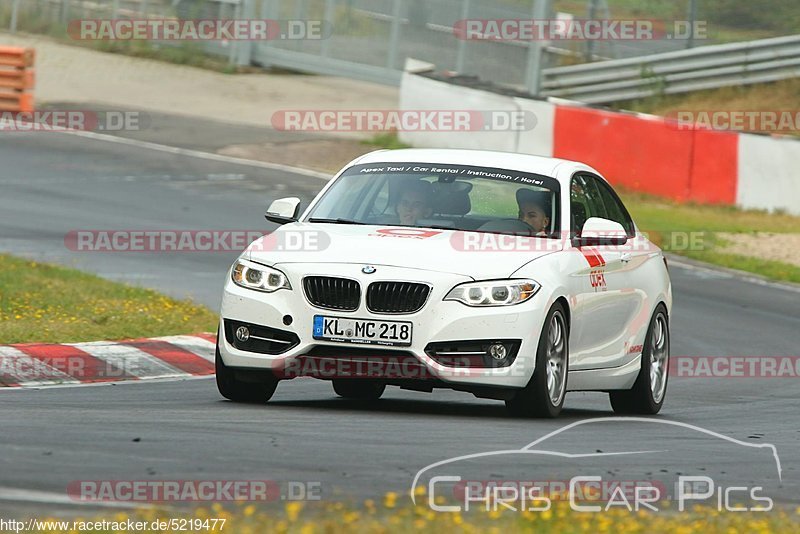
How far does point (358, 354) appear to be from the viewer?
30.1 ft

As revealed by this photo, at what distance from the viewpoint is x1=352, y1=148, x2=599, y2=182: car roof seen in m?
10.7

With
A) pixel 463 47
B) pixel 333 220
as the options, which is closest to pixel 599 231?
pixel 333 220

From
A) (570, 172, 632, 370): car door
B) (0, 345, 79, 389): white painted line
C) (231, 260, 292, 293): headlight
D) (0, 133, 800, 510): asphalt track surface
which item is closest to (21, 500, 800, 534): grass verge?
(0, 133, 800, 510): asphalt track surface

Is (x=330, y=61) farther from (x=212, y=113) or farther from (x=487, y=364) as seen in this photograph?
(x=487, y=364)

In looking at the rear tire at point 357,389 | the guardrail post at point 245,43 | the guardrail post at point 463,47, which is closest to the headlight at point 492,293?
the rear tire at point 357,389

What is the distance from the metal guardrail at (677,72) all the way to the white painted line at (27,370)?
20523 mm

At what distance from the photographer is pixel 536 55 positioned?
30.7m

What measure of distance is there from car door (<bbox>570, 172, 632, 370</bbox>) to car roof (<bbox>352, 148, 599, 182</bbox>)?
22 cm

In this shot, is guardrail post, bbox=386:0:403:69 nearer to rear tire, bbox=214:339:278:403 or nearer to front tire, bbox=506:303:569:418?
rear tire, bbox=214:339:278:403

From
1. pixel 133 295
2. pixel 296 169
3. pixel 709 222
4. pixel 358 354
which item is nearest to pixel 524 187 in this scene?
pixel 358 354

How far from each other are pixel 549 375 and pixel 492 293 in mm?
648

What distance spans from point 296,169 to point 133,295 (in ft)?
38.8

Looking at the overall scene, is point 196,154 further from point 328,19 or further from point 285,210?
point 285,210

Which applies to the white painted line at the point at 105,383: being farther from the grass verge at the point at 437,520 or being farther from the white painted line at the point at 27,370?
the grass verge at the point at 437,520
